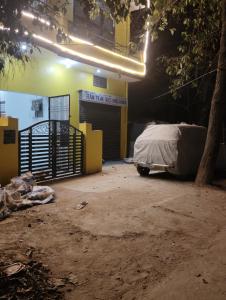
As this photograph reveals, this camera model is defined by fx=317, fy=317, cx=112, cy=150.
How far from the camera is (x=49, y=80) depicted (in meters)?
13.3

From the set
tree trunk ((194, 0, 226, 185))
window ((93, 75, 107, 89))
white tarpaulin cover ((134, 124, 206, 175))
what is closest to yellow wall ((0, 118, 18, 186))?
white tarpaulin cover ((134, 124, 206, 175))

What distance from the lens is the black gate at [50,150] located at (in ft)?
30.0

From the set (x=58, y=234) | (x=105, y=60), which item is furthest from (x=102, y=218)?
(x=105, y=60)

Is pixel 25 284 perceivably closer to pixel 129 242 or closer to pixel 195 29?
pixel 129 242

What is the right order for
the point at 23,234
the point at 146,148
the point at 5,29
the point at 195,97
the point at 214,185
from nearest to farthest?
the point at 5,29, the point at 23,234, the point at 214,185, the point at 146,148, the point at 195,97

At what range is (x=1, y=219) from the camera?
596 centimetres

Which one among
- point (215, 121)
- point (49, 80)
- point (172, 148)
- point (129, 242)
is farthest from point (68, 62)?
point (129, 242)

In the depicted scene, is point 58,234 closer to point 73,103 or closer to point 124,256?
point 124,256

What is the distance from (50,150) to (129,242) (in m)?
5.59

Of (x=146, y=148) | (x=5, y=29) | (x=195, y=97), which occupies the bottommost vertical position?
(x=146, y=148)

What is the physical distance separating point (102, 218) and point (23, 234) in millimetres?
1567

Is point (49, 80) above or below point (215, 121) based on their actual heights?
above

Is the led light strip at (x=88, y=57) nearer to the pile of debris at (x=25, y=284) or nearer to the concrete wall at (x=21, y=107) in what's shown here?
the concrete wall at (x=21, y=107)

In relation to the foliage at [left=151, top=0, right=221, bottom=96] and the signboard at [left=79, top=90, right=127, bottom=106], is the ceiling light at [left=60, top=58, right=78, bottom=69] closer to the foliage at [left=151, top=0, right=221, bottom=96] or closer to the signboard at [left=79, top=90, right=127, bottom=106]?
the signboard at [left=79, top=90, right=127, bottom=106]
